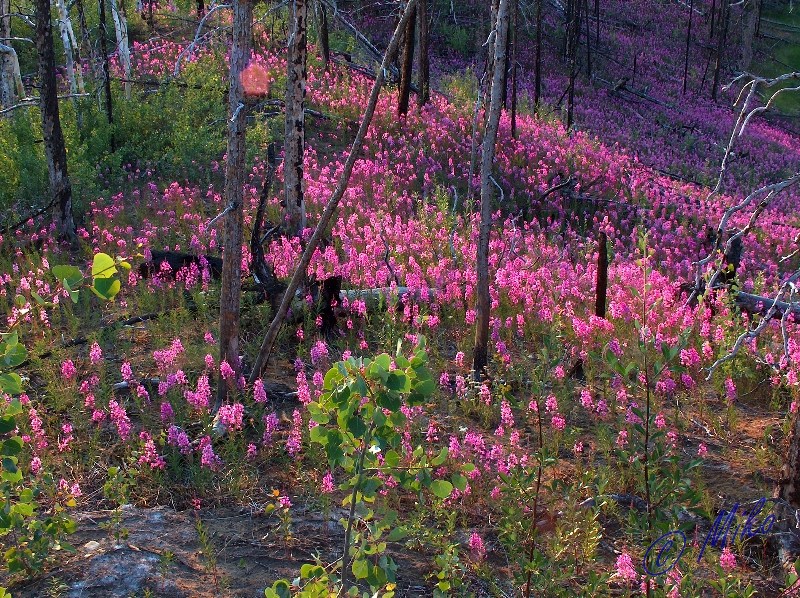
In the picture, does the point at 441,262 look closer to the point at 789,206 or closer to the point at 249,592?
the point at 249,592

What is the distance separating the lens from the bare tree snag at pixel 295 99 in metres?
8.89

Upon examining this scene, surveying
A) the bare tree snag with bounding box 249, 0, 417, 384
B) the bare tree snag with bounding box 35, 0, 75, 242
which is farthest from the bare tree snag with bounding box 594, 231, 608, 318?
the bare tree snag with bounding box 35, 0, 75, 242

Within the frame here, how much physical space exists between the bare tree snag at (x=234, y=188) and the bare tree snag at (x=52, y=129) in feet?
16.2

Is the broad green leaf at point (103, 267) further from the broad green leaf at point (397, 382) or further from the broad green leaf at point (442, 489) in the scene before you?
the broad green leaf at point (442, 489)

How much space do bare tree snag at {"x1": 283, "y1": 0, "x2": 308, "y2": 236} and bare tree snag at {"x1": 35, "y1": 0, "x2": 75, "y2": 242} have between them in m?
3.25

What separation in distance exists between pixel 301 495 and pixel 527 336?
12.3ft

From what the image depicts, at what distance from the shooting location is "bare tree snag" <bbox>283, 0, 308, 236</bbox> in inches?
350

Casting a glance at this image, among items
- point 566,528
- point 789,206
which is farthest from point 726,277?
point 789,206

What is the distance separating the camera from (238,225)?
5984 mm

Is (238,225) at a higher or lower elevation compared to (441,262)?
higher

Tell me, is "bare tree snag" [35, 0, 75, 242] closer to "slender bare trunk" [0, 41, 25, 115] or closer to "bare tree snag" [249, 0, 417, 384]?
"slender bare trunk" [0, 41, 25, 115]

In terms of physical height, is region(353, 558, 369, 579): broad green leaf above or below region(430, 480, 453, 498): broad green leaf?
below

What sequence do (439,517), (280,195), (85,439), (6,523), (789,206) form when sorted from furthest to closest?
(789,206) < (280,195) < (85,439) < (439,517) < (6,523)

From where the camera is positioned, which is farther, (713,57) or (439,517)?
(713,57)
